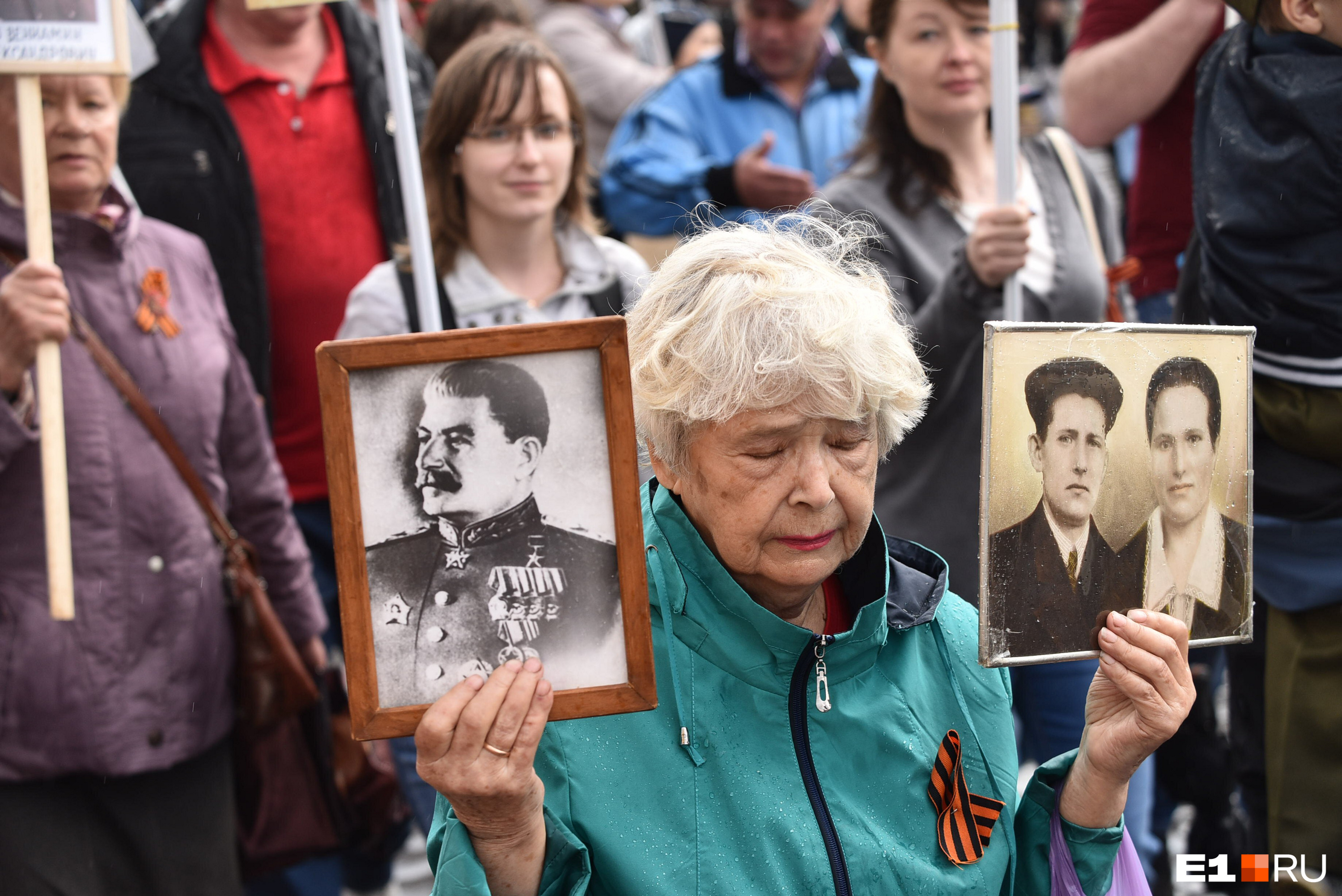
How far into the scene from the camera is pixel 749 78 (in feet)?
14.8

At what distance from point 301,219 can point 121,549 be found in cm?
134

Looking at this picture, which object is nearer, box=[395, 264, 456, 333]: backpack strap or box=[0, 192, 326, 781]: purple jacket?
box=[0, 192, 326, 781]: purple jacket

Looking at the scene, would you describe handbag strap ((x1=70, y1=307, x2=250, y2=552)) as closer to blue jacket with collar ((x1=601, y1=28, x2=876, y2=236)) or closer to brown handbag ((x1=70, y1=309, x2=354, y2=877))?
brown handbag ((x1=70, y1=309, x2=354, y2=877))

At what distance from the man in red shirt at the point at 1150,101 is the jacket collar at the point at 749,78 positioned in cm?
92

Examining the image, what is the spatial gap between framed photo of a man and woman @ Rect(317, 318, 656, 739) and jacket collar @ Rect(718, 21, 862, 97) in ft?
10.0

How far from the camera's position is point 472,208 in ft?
11.7

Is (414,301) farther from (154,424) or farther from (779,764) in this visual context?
(779,764)

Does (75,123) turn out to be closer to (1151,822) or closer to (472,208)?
(472,208)

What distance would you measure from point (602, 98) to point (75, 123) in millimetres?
2697

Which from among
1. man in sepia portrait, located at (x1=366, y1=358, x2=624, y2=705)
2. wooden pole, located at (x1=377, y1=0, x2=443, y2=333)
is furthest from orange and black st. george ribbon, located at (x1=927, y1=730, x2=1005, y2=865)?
wooden pole, located at (x1=377, y1=0, x2=443, y2=333)

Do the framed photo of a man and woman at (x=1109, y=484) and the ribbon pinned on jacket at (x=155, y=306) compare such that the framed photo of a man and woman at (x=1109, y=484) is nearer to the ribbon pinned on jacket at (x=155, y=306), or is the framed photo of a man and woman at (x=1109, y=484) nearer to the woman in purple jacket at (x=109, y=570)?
the woman in purple jacket at (x=109, y=570)

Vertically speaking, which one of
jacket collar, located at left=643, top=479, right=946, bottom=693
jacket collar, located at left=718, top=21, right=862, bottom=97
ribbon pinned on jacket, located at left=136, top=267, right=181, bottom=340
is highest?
jacket collar, located at left=718, top=21, right=862, bottom=97

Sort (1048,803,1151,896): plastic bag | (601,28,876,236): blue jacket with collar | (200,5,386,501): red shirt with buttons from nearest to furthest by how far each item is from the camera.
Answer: (1048,803,1151,896): plastic bag
(200,5,386,501): red shirt with buttons
(601,28,876,236): blue jacket with collar

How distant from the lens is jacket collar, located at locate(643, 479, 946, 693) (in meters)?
2.00
